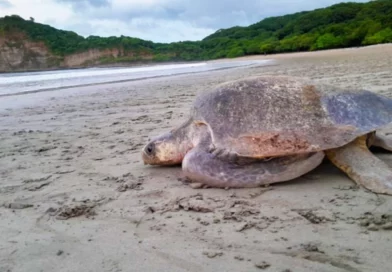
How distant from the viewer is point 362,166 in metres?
2.64

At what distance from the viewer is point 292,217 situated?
2.21 m

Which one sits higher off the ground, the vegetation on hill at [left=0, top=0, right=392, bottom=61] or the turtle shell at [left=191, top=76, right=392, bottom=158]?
the vegetation on hill at [left=0, top=0, right=392, bottom=61]

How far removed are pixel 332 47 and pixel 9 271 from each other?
4789cm

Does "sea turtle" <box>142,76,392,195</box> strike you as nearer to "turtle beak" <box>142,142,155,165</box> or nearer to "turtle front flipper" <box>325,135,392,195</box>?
"turtle front flipper" <box>325,135,392,195</box>

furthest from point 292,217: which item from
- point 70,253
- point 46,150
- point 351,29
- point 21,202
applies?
point 351,29

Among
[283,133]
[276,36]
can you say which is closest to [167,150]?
[283,133]

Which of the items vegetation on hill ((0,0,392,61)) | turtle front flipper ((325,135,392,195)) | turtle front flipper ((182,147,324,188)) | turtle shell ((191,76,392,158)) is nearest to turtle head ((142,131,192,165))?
turtle shell ((191,76,392,158))

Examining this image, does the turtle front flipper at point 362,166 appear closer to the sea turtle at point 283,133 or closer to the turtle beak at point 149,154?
the sea turtle at point 283,133

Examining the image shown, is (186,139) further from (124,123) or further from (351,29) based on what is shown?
(351,29)

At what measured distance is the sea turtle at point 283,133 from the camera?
271 cm

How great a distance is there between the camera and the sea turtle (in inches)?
107

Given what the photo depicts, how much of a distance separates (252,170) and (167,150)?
918 mm

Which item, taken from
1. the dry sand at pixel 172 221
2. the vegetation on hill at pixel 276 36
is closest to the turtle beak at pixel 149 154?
the dry sand at pixel 172 221

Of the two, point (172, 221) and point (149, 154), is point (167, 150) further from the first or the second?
point (172, 221)
